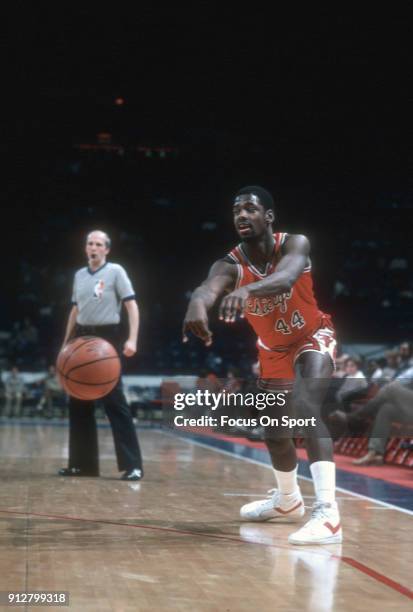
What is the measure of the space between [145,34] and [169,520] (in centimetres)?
836

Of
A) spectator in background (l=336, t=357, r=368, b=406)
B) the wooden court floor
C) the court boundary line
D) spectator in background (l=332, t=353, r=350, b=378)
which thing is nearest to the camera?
the wooden court floor

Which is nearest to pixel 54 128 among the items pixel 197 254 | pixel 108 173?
pixel 108 173

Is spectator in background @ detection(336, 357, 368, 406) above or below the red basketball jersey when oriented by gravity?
below

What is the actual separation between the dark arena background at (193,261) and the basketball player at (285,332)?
224mm

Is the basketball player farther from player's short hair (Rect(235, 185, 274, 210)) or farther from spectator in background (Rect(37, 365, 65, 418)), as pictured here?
spectator in background (Rect(37, 365, 65, 418))

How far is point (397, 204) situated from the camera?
1881cm

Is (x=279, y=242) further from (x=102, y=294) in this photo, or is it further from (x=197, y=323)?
(x=102, y=294)

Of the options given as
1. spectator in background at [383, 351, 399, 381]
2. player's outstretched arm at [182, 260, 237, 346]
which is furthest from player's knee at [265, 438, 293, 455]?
spectator in background at [383, 351, 399, 381]

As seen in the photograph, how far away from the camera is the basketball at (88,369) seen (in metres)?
5.75

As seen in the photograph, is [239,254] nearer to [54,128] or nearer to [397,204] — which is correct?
[54,128]

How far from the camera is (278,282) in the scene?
3.57 m

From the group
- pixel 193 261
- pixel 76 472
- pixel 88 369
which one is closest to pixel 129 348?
pixel 88 369

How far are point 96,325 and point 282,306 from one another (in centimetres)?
248

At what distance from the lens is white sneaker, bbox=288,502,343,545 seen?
3504 millimetres
